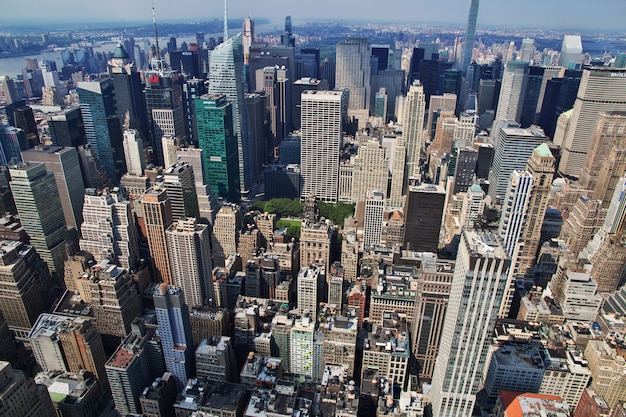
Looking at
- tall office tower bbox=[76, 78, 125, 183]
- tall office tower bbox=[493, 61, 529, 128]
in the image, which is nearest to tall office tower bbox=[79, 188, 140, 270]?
tall office tower bbox=[76, 78, 125, 183]

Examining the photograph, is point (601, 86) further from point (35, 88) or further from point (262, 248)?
point (35, 88)

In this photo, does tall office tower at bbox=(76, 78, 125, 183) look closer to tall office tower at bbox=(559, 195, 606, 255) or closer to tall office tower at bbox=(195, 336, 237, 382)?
tall office tower at bbox=(195, 336, 237, 382)

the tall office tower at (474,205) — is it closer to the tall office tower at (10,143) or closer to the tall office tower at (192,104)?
the tall office tower at (192,104)

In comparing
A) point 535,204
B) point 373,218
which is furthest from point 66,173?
point 535,204

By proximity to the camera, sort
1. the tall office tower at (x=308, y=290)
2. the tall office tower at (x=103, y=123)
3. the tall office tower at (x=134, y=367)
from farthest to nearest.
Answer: the tall office tower at (x=103, y=123) < the tall office tower at (x=308, y=290) < the tall office tower at (x=134, y=367)

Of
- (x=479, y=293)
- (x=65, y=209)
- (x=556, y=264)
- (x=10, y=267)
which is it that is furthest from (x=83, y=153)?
(x=556, y=264)

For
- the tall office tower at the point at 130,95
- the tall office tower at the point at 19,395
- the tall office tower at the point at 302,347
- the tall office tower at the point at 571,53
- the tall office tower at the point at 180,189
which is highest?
the tall office tower at the point at 571,53

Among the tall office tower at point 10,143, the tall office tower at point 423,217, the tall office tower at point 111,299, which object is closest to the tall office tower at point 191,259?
the tall office tower at point 111,299

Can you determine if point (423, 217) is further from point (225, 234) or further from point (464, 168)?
point (225, 234)
